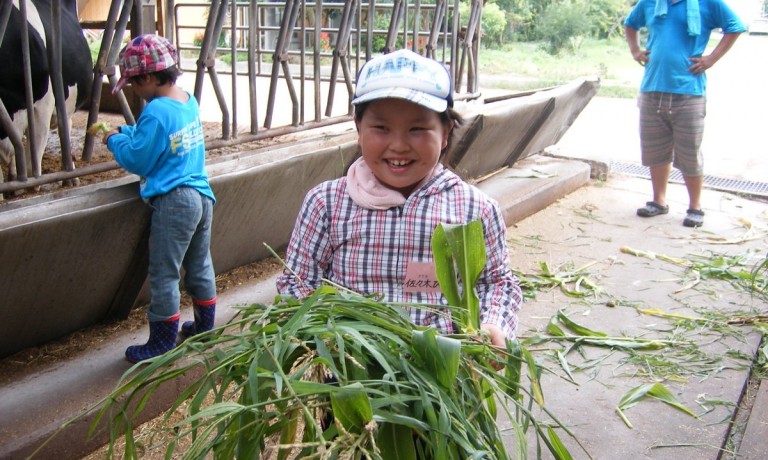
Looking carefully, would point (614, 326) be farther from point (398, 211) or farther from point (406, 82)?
point (406, 82)

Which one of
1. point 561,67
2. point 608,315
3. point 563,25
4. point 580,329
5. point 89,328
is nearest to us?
point 89,328

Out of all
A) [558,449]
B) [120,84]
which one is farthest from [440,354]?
[120,84]

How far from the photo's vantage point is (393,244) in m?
2.05

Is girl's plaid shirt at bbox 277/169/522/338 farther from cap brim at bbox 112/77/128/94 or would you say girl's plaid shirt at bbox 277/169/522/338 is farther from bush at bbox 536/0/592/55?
bush at bbox 536/0/592/55

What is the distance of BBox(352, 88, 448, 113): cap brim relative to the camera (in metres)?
1.89

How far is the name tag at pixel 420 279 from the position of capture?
6.66 ft

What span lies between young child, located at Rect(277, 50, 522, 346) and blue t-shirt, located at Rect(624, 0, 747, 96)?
4386 mm

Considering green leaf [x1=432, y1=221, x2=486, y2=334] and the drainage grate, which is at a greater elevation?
green leaf [x1=432, y1=221, x2=486, y2=334]

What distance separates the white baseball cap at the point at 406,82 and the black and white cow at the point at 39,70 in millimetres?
2120

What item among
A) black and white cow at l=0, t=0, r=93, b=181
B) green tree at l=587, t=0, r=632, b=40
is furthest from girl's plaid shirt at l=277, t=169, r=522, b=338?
green tree at l=587, t=0, r=632, b=40

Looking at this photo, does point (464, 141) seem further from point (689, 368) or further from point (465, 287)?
point (465, 287)

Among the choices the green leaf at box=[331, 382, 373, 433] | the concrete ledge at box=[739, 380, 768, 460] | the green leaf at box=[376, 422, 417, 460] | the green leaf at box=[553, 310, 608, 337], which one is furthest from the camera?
the green leaf at box=[553, 310, 608, 337]

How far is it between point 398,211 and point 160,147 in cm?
155

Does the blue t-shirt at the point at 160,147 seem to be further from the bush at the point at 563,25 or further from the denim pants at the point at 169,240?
the bush at the point at 563,25
